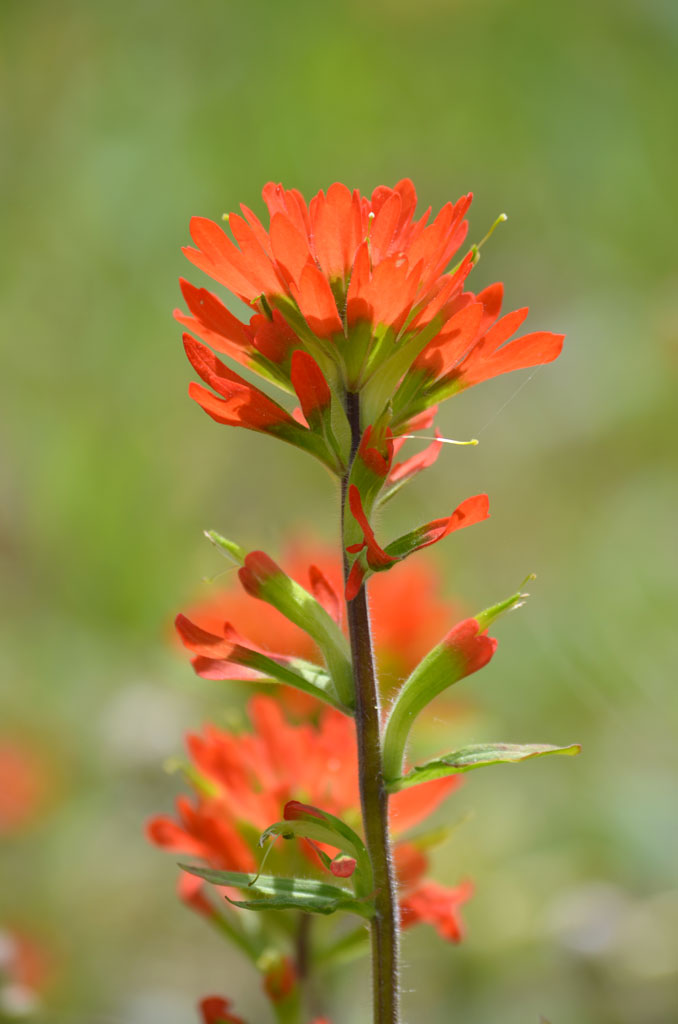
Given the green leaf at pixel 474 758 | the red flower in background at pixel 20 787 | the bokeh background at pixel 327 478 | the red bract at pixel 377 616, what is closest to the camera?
the green leaf at pixel 474 758

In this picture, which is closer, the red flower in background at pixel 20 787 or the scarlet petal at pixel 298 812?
the scarlet petal at pixel 298 812

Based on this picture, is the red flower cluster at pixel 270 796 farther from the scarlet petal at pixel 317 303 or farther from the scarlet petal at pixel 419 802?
the scarlet petal at pixel 317 303

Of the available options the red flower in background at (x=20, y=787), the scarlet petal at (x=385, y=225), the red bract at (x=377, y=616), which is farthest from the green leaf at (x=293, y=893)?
the red flower in background at (x=20, y=787)

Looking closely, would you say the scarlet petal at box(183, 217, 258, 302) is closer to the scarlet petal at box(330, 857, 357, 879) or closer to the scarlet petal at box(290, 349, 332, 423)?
the scarlet petal at box(290, 349, 332, 423)

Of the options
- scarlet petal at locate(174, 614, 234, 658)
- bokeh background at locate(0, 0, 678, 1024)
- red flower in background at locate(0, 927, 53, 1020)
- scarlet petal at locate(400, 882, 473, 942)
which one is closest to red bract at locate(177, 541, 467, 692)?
bokeh background at locate(0, 0, 678, 1024)

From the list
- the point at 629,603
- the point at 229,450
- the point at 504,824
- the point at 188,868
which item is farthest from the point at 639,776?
the point at 229,450

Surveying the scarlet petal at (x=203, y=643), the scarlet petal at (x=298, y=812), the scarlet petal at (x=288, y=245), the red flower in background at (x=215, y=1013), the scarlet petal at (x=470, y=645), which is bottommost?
the red flower in background at (x=215, y=1013)
